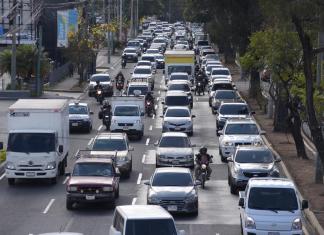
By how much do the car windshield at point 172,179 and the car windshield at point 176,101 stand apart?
1068 inches

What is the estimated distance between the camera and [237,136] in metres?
42.9

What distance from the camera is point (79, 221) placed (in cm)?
2966

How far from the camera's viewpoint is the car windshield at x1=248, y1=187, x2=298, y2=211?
86.4 ft

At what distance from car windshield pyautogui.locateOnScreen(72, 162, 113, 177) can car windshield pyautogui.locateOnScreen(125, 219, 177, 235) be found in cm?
1085

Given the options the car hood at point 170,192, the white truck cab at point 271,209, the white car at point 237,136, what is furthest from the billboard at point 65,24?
the white truck cab at point 271,209

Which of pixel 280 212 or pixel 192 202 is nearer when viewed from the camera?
pixel 280 212

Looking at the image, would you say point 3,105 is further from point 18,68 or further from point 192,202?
point 192,202

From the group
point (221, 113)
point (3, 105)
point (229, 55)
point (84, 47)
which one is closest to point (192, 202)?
point (221, 113)

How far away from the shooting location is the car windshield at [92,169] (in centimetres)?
3219

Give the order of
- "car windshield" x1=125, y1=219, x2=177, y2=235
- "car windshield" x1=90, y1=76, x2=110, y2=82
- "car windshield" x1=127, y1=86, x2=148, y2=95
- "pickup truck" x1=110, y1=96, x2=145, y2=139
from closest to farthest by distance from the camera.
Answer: "car windshield" x1=125, y1=219, x2=177, y2=235 → "pickup truck" x1=110, y1=96, x2=145, y2=139 → "car windshield" x1=127, y1=86, x2=148, y2=95 → "car windshield" x1=90, y1=76, x2=110, y2=82

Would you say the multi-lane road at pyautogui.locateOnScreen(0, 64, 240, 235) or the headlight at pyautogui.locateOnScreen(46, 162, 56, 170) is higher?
the headlight at pyautogui.locateOnScreen(46, 162, 56, 170)

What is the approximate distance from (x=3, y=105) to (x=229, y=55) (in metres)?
48.8

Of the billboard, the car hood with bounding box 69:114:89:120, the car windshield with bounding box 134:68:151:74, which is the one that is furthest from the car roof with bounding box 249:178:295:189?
the billboard

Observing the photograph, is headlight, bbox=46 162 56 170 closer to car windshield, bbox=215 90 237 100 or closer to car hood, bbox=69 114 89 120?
car hood, bbox=69 114 89 120
